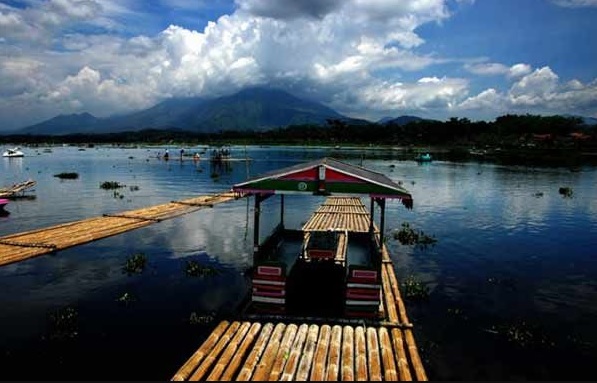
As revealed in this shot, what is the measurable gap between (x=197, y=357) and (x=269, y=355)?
197 cm

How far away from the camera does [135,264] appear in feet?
72.6

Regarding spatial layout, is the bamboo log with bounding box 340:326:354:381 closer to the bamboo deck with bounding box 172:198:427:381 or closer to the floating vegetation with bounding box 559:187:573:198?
the bamboo deck with bounding box 172:198:427:381

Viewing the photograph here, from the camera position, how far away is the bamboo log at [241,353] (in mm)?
10791

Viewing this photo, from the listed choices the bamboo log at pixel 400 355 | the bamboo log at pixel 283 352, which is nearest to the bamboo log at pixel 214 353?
the bamboo log at pixel 283 352

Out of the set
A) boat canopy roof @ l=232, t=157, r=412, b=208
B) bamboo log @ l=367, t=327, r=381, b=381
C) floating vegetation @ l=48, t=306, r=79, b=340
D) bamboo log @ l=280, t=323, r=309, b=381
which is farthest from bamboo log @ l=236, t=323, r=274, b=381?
floating vegetation @ l=48, t=306, r=79, b=340

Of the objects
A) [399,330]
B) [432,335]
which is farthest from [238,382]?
[432,335]

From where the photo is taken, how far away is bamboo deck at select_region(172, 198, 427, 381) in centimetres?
1090

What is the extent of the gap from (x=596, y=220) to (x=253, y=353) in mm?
38207

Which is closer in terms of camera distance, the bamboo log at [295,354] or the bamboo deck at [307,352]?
the bamboo log at [295,354]

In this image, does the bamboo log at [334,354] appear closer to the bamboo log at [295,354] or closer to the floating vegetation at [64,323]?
the bamboo log at [295,354]

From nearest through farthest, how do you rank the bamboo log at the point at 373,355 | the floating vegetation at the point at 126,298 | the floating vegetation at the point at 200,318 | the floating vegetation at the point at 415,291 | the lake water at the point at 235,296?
the bamboo log at the point at 373,355
the lake water at the point at 235,296
the floating vegetation at the point at 200,318
the floating vegetation at the point at 126,298
the floating vegetation at the point at 415,291

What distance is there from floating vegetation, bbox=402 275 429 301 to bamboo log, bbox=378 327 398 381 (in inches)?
204

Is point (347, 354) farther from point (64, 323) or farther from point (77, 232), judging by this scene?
point (77, 232)

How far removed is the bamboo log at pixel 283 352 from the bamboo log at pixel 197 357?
2058 mm
